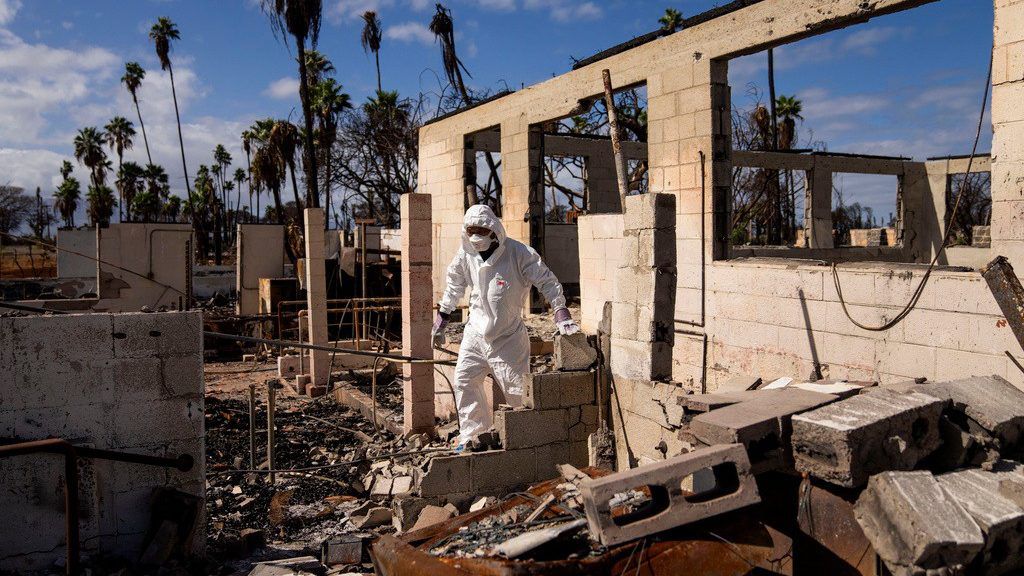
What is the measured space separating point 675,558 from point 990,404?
7.40 feet

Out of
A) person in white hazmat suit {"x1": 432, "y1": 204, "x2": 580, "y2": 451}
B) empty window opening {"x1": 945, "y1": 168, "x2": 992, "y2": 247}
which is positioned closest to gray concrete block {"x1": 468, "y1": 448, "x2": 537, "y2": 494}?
person in white hazmat suit {"x1": 432, "y1": 204, "x2": 580, "y2": 451}

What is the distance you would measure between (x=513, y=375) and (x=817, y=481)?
11.8ft

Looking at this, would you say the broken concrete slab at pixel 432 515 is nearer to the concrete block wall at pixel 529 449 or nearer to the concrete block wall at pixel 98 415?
the concrete block wall at pixel 529 449

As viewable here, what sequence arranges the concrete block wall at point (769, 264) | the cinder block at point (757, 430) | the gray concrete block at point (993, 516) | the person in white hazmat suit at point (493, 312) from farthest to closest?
the person in white hazmat suit at point (493, 312)
the concrete block wall at point (769, 264)
the cinder block at point (757, 430)
the gray concrete block at point (993, 516)

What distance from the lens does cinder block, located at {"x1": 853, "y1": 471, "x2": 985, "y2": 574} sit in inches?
125

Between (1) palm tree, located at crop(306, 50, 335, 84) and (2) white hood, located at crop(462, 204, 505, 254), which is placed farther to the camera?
(1) palm tree, located at crop(306, 50, 335, 84)

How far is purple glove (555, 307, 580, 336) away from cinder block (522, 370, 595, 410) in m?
0.40

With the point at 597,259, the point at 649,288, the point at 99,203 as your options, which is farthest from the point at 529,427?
the point at 99,203

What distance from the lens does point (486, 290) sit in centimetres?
717

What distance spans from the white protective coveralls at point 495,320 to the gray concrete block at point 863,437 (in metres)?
3.37

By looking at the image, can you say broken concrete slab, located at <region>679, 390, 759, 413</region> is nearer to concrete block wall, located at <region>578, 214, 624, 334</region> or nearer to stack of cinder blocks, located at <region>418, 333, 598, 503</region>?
stack of cinder blocks, located at <region>418, 333, 598, 503</region>

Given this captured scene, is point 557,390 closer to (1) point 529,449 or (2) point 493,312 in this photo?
(1) point 529,449

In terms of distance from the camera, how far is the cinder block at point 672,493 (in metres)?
3.45

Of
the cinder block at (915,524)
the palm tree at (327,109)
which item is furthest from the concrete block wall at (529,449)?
the palm tree at (327,109)
